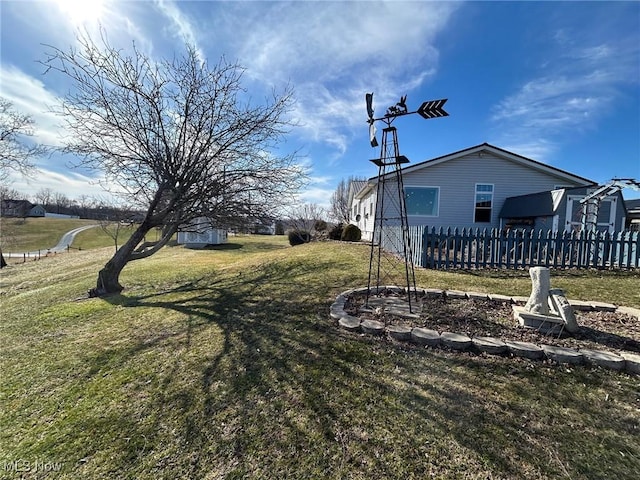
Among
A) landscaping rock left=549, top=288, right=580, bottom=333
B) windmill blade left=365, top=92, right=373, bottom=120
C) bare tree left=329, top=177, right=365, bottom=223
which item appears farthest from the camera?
bare tree left=329, top=177, right=365, bottom=223

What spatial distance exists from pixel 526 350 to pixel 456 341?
0.59m

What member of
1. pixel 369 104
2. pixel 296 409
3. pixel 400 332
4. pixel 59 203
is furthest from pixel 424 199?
pixel 59 203

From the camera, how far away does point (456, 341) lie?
2828mm

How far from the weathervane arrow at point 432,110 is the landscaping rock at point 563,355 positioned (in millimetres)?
2754

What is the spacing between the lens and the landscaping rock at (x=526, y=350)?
2.60 metres

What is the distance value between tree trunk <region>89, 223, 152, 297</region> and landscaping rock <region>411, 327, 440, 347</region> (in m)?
6.54

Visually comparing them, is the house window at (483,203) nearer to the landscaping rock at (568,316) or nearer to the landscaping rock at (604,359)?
the landscaping rock at (568,316)

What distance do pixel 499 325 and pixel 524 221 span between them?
1045 cm

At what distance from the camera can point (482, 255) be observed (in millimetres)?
7117

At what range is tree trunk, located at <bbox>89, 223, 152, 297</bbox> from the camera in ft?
21.5

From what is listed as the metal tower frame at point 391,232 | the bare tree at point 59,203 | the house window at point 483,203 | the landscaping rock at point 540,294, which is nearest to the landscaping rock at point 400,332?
the metal tower frame at point 391,232

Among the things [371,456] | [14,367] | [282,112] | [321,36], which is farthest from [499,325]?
[321,36]

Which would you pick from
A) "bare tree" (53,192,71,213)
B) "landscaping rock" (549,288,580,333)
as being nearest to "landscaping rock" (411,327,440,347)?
"landscaping rock" (549,288,580,333)

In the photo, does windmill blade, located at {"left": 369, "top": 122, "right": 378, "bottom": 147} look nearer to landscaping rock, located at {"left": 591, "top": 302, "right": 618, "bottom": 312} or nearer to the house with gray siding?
landscaping rock, located at {"left": 591, "top": 302, "right": 618, "bottom": 312}
